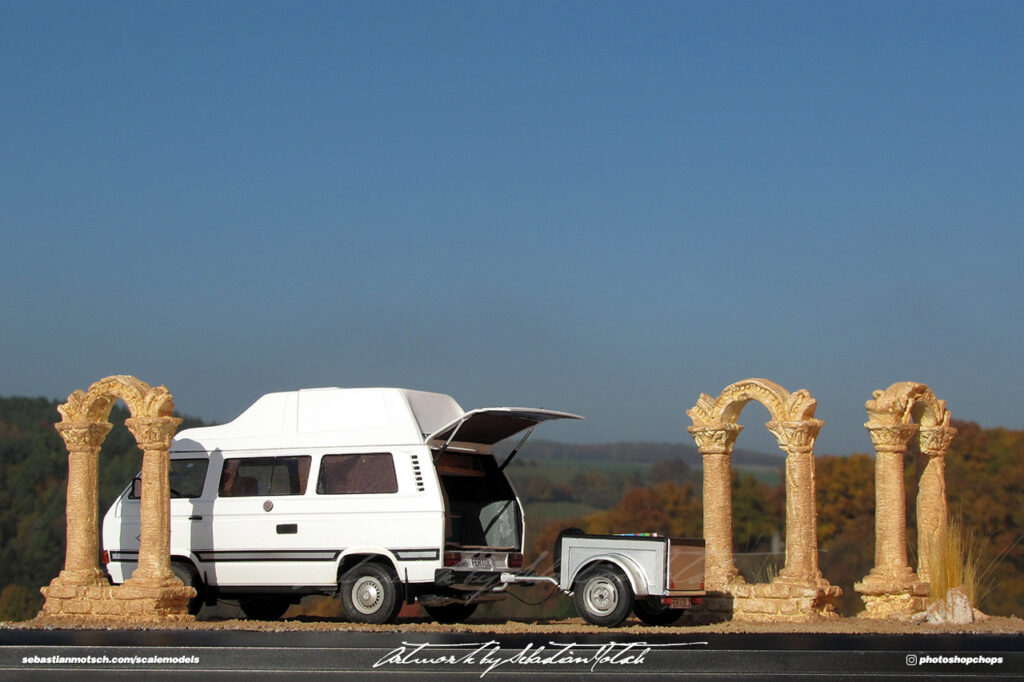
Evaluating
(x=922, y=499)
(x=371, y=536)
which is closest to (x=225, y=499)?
(x=371, y=536)

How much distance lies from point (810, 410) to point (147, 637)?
8043 mm

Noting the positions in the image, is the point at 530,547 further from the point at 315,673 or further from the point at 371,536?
the point at 315,673

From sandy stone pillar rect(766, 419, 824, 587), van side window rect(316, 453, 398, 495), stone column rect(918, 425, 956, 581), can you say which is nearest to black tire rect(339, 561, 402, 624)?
van side window rect(316, 453, 398, 495)

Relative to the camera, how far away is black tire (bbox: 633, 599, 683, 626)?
14.4 metres

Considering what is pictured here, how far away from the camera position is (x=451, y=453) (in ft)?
49.0

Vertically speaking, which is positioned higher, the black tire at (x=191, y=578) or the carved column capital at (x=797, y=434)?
the carved column capital at (x=797, y=434)

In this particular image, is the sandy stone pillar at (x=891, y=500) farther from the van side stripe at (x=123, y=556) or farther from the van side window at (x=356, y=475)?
the van side stripe at (x=123, y=556)

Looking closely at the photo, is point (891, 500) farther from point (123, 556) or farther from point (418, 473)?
point (123, 556)

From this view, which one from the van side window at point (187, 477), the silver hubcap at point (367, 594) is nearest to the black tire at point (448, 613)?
the silver hubcap at point (367, 594)

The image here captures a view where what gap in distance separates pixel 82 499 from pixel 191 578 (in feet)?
6.36

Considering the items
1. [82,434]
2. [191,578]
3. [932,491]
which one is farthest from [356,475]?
[932,491]

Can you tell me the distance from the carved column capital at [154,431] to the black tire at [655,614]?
5849 mm

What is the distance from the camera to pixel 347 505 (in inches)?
564

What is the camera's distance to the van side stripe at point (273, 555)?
47.1ft
